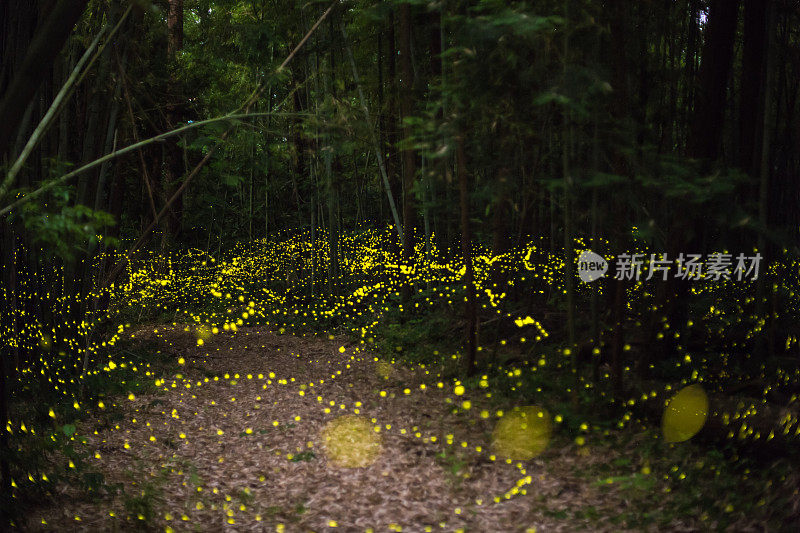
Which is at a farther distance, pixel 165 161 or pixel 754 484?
pixel 165 161

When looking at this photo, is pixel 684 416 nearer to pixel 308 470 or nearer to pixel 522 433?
pixel 522 433

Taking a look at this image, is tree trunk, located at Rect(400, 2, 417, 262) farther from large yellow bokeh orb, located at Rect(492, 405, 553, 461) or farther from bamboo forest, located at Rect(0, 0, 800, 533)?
large yellow bokeh orb, located at Rect(492, 405, 553, 461)

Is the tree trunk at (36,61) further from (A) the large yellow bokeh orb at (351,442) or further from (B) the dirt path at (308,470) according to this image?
(A) the large yellow bokeh orb at (351,442)

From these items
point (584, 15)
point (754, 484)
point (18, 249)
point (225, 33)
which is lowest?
point (754, 484)

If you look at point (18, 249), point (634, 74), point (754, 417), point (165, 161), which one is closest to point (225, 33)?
point (165, 161)

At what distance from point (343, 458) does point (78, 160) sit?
5.48 metres

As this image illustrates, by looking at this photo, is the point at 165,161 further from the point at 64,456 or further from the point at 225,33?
the point at 64,456

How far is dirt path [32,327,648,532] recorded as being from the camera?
14.2 feet

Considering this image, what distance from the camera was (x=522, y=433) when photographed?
221 inches

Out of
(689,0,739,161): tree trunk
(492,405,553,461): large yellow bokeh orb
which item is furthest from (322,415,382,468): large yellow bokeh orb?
(689,0,739,161): tree trunk

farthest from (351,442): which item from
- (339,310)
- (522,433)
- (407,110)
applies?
(339,310)

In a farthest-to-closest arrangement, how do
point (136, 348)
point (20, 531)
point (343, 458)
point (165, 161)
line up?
point (165, 161) < point (136, 348) < point (343, 458) < point (20, 531)

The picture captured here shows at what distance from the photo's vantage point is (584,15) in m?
5.10

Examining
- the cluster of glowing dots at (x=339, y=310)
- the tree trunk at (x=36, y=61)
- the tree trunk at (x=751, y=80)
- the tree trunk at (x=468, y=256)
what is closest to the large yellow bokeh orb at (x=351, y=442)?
the cluster of glowing dots at (x=339, y=310)
